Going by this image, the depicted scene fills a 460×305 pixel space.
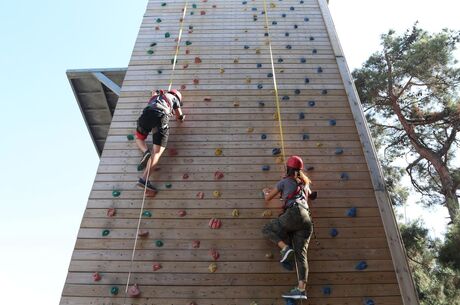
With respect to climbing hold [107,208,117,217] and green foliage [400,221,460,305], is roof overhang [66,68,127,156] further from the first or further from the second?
green foliage [400,221,460,305]

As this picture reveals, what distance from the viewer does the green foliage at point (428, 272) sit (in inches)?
179

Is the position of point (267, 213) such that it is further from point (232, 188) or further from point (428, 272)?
point (428, 272)

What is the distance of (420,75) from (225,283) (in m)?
7.02

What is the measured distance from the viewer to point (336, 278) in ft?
9.77

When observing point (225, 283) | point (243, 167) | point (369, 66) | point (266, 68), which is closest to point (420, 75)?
point (369, 66)

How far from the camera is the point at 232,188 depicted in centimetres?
358

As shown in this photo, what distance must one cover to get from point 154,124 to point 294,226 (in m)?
1.68

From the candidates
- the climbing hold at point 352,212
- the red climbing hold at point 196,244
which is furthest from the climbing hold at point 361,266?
the red climbing hold at point 196,244

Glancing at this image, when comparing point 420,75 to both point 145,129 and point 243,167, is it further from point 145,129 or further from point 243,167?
point 145,129

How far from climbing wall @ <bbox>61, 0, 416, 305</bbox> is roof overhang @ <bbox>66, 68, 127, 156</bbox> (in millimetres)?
784

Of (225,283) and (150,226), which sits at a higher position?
(150,226)

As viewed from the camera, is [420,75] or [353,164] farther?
[420,75]

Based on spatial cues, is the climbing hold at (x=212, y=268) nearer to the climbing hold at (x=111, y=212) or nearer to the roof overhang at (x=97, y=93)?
the climbing hold at (x=111, y=212)

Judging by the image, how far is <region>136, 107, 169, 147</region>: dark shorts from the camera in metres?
3.54
